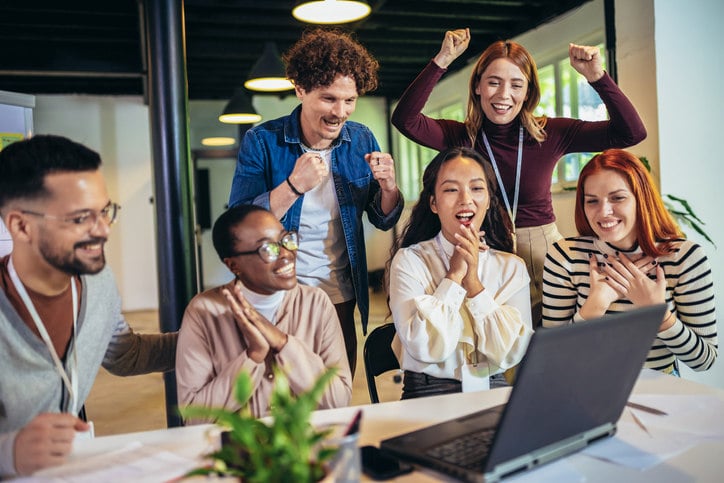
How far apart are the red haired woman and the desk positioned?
10.8 inches

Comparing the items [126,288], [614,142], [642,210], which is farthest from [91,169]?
[126,288]

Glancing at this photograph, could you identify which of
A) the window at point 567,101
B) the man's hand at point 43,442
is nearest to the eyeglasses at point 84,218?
the man's hand at point 43,442

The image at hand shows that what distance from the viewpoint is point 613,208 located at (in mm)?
2029

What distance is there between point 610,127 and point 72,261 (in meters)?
2.06

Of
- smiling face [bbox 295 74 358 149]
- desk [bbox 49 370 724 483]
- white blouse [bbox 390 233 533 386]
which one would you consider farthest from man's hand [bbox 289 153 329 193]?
desk [bbox 49 370 724 483]

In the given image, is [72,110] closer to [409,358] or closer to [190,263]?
[190,263]

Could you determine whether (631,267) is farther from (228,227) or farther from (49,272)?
(49,272)

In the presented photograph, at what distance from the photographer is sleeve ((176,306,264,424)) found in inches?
59.6

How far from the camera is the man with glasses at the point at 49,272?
1336 mm

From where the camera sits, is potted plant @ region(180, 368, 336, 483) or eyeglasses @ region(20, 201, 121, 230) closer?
potted plant @ region(180, 368, 336, 483)

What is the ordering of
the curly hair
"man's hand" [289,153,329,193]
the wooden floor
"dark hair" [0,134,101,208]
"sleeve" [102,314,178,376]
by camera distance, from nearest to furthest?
"dark hair" [0,134,101,208]
"sleeve" [102,314,178,376]
"man's hand" [289,153,329,193]
the curly hair
the wooden floor

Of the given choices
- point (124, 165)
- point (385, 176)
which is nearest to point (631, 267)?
point (385, 176)

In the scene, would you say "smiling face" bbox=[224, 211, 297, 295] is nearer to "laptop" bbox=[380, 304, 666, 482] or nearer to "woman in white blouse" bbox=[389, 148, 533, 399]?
"woman in white blouse" bbox=[389, 148, 533, 399]

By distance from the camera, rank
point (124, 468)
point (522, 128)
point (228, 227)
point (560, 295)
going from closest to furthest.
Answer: point (124, 468)
point (228, 227)
point (560, 295)
point (522, 128)
